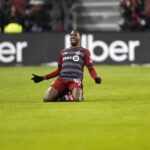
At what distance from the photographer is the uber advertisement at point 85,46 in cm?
2931

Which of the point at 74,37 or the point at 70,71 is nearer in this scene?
the point at 74,37

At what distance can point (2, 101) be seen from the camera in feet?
53.8

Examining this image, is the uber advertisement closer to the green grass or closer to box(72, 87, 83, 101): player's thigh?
the green grass

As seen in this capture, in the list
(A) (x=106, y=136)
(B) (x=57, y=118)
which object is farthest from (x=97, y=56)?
(A) (x=106, y=136)

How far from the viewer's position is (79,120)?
41.9 ft

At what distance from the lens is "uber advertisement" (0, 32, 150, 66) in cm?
2931

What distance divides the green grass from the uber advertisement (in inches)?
352

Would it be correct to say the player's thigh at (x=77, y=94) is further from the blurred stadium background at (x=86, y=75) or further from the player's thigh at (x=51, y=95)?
the player's thigh at (x=51, y=95)

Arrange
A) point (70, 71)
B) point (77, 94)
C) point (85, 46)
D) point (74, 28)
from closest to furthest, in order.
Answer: point (77, 94)
point (70, 71)
point (85, 46)
point (74, 28)

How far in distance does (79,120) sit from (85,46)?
16.9 m

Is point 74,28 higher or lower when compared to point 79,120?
lower

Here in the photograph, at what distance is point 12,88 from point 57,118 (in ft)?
24.1

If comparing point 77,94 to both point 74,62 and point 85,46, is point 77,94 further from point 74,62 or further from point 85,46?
point 85,46

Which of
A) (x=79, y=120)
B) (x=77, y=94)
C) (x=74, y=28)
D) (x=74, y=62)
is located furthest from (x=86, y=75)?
(x=79, y=120)
